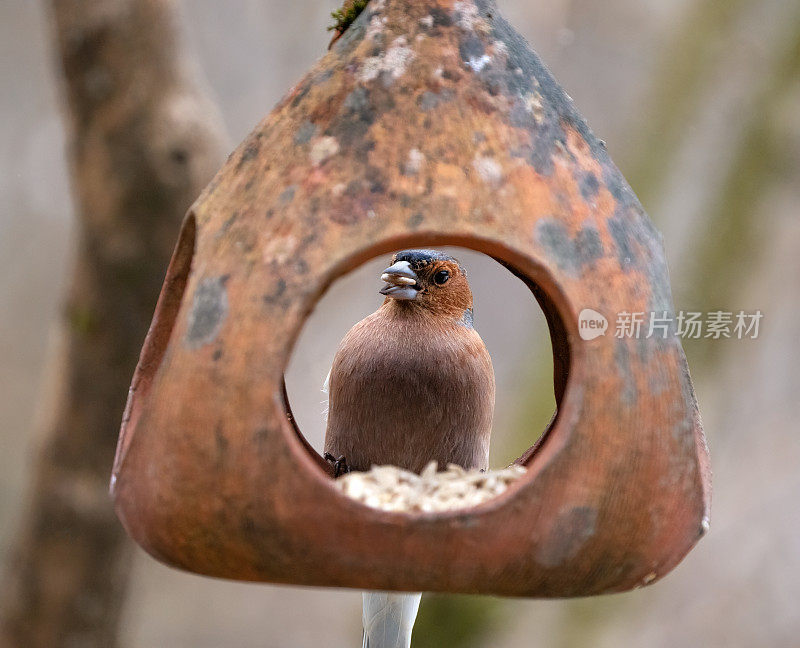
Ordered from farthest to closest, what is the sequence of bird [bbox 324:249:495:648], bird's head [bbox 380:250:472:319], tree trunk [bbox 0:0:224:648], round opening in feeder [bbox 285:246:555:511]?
round opening in feeder [bbox 285:246:555:511] → tree trunk [bbox 0:0:224:648] → bird's head [bbox 380:250:472:319] → bird [bbox 324:249:495:648]

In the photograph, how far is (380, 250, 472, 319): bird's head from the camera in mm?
3129

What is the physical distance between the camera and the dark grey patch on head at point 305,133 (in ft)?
7.75

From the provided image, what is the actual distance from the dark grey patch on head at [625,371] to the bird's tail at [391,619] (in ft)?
4.32

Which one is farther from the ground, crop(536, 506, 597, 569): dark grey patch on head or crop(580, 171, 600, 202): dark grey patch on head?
crop(580, 171, 600, 202): dark grey patch on head

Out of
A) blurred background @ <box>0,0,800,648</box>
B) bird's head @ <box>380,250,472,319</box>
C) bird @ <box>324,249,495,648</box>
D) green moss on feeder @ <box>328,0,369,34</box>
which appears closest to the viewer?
green moss on feeder @ <box>328,0,369,34</box>

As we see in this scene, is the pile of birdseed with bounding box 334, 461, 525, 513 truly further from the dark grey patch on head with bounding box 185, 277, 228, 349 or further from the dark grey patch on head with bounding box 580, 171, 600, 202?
the dark grey patch on head with bounding box 580, 171, 600, 202

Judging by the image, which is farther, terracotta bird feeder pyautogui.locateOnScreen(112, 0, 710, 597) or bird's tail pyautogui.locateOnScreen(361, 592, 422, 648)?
bird's tail pyautogui.locateOnScreen(361, 592, 422, 648)

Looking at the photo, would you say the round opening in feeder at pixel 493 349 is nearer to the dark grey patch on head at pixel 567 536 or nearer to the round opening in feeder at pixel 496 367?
the round opening in feeder at pixel 496 367

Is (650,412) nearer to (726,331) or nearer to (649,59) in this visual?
(726,331)

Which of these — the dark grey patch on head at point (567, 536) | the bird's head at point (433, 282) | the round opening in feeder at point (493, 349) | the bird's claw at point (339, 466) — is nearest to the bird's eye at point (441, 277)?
the bird's head at point (433, 282)

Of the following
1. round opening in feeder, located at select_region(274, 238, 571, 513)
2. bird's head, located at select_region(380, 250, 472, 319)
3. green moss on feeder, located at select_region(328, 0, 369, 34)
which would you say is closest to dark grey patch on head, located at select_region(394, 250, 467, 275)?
bird's head, located at select_region(380, 250, 472, 319)

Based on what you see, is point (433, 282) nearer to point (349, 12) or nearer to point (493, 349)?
point (349, 12)

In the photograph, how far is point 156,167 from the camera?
459 centimetres

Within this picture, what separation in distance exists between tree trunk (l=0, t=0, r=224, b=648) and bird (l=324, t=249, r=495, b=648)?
180 cm
